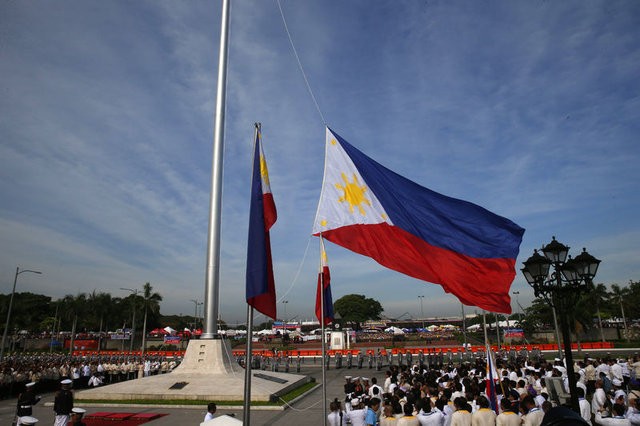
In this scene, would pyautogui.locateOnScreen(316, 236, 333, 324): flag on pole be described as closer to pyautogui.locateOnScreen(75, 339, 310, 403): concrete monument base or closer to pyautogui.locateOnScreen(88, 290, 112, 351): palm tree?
pyautogui.locateOnScreen(75, 339, 310, 403): concrete monument base

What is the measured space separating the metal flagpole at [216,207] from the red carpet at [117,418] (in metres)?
6.20

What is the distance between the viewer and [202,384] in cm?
2102

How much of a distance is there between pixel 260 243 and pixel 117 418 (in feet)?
47.3

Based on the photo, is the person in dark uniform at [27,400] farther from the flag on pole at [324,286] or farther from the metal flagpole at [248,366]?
the metal flagpole at [248,366]

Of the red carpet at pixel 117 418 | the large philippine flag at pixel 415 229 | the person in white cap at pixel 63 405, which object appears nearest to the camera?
the large philippine flag at pixel 415 229

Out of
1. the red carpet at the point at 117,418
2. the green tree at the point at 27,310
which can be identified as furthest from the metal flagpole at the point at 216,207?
the green tree at the point at 27,310

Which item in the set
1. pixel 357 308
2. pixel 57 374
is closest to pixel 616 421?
pixel 57 374

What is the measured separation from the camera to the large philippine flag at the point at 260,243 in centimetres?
660

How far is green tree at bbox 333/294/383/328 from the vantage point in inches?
5344

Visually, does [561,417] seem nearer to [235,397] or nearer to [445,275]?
[445,275]

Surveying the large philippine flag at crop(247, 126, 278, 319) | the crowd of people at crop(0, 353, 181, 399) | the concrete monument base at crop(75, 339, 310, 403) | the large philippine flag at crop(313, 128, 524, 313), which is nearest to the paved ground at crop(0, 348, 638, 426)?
the concrete monument base at crop(75, 339, 310, 403)

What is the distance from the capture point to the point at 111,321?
8138 cm

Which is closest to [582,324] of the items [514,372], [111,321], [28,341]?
[514,372]

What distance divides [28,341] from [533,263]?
101 m
